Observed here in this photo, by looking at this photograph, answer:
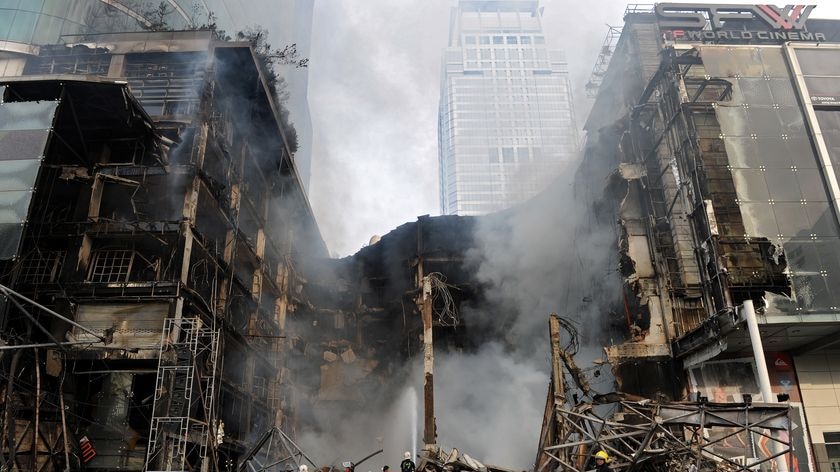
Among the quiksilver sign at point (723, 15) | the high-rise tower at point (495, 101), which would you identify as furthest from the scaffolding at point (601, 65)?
the high-rise tower at point (495, 101)

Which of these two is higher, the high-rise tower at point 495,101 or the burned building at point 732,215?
the high-rise tower at point 495,101

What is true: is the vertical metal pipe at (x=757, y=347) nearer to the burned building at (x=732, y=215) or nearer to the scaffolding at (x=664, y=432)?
the burned building at (x=732, y=215)

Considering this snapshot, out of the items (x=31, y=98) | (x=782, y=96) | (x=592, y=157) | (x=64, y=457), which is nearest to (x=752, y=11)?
(x=782, y=96)

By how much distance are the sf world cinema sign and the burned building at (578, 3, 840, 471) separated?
0.06 metres

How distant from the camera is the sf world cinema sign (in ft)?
70.2

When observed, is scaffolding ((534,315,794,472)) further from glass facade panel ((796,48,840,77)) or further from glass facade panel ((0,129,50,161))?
glass facade panel ((0,129,50,161))

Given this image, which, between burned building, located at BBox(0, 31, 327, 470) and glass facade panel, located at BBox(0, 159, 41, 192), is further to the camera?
glass facade panel, located at BBox(0, 159, 41, 192)

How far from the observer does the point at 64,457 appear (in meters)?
14.6

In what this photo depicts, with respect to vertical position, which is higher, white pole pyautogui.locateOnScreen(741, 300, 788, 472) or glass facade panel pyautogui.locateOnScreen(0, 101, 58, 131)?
glass facade panel pyautogui.locateOnScreen(0, 101, 58, 131)

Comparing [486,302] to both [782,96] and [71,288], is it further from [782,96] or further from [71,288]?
[71,288]

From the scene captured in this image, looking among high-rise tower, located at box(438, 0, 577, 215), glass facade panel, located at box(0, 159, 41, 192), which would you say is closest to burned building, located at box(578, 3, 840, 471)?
glass facade panel, located at box(0, 159, 41, 192)

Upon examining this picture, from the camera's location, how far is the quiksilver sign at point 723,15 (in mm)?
21859

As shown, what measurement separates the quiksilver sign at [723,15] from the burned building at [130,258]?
1580 centimetres

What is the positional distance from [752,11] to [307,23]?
5480 centimetres
